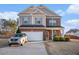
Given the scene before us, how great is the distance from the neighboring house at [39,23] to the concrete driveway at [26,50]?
219 millimetres

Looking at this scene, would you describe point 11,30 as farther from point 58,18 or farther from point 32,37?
point 58,18

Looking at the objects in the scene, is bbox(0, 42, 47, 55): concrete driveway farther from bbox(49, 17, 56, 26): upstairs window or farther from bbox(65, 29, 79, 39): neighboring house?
bbox(65, 29, 79, 39): neighboring house

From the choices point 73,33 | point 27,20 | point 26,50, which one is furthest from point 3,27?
point 73,33

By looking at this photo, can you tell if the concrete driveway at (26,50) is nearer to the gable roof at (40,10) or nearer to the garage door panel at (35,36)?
the garage door panel at (35,36)

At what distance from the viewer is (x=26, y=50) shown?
28.6 feet

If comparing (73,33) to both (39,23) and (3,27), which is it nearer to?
(39,23)

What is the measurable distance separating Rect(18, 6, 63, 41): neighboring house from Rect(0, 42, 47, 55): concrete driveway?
219 millimetres

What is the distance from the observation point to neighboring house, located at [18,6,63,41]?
29.0 feet

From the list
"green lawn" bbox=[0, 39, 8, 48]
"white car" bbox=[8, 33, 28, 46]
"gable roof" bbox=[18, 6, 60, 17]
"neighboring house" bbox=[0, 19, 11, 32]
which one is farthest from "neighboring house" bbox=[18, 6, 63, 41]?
"green lawn" bbox=[0, 39, 8, 48]

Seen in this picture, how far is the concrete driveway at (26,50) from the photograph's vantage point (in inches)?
341

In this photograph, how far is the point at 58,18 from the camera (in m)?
8.80

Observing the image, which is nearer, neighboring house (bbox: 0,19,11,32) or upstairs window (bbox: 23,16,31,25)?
neighboring house (bbox: 0,19,11,32)

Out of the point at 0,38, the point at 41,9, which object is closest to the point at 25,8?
the point at 41,9

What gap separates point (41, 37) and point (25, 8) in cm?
85
